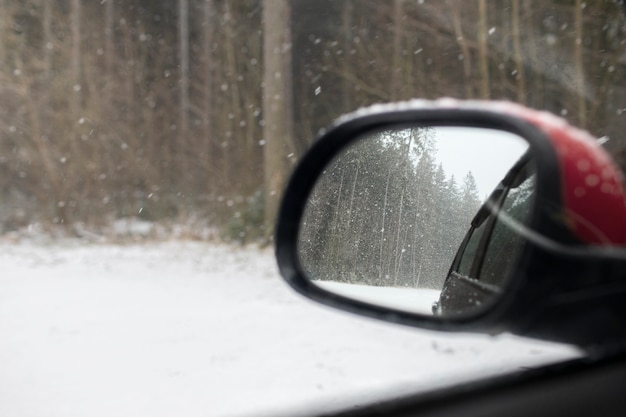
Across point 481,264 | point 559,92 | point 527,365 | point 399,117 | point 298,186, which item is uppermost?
point 559,92

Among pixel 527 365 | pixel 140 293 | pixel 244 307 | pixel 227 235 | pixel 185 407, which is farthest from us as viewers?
pixel 227 235

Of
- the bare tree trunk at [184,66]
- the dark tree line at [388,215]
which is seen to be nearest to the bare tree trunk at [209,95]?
the bare tree trunk at [184,66]

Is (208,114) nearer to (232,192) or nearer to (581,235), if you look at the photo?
(232,192)

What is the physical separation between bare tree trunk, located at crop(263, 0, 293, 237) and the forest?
2 centimetres

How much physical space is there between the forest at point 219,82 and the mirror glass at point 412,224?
5.76 m

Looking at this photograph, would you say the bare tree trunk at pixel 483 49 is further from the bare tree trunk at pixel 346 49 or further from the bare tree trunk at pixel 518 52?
the bare tree trunk at pixel 346 49

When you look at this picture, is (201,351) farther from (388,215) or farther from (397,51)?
(397,51)

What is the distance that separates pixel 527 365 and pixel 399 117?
1.92 metres

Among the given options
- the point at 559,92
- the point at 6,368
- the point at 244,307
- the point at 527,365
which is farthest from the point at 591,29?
the point at 6,368

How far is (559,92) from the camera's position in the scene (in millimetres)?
7711

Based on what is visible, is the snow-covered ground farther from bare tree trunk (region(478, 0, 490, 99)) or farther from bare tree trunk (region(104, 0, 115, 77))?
bare tree trunk (region(104, 0, 115, 77))

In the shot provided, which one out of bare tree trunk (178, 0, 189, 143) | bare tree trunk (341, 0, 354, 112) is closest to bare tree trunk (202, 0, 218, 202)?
bare tree trunk (178, 0, 189, 143)

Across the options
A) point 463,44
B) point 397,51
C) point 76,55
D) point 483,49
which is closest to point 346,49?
point 397,51

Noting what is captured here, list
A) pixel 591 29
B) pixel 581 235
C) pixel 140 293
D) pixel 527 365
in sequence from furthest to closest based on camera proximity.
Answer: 1. pixel 591 29
2. pixel 140 293
3. pixel 527 365
4. pixel 581 235
